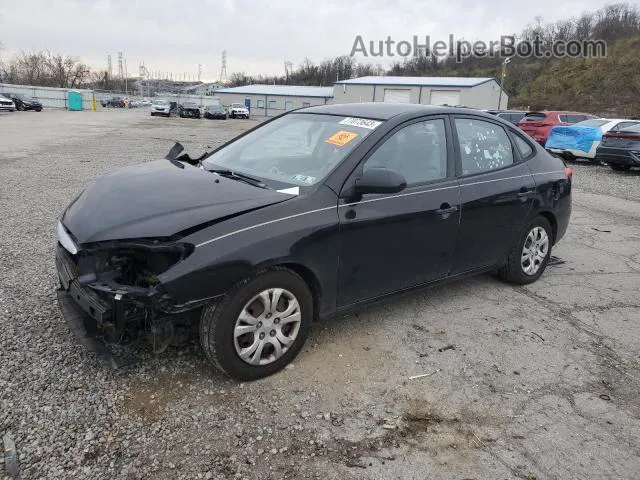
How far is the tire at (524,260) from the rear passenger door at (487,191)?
0.14 m

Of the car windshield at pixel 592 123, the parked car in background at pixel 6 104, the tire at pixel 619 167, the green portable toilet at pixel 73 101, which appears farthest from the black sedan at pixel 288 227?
the green portable toilet at pixel 73 101

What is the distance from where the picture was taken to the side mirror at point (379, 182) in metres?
3.23

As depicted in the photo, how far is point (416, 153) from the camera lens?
152 inches

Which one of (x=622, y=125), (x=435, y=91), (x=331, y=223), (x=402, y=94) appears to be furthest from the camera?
(x=402, y=94)

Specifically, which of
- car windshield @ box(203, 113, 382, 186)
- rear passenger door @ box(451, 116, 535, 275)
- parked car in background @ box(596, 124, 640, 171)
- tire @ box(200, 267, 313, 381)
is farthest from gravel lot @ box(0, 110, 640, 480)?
parked car in background @ box(596, 124, 640, 171)

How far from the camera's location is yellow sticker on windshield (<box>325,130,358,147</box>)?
11.9ft

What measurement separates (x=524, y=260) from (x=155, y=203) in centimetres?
350

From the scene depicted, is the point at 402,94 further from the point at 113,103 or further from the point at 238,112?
the point at 113,103

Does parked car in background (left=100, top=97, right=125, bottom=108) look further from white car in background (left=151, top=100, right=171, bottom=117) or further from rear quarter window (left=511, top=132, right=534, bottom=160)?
rear quarter window (left=511, top=132, right=534, bottom=160)

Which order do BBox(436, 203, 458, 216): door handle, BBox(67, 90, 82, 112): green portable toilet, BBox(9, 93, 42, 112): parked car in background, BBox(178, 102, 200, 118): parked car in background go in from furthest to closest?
1. BBox(67, 90, 82, 112): green portable toilet
2. BBox(178, 102, 200, 118): parked car in background
3. BBox(9, 93, 42, 112): parked car in background
4. BBox(436, 203, 458, 216): door handle

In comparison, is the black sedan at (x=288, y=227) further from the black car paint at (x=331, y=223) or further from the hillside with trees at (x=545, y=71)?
the hillside with trees at (x=545, y=71)

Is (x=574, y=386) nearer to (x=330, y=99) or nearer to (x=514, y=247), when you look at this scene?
(x=514, y=247)

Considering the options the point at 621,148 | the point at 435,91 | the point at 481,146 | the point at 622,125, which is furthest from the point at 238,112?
the point at 481,146

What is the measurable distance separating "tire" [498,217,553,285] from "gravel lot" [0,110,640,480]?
0.92 feet
